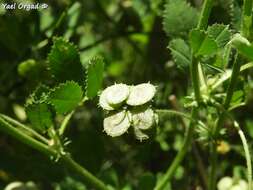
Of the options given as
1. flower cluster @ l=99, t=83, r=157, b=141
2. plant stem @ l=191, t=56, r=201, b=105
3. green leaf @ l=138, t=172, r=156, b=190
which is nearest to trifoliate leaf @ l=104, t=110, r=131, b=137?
flower cluster @ l=99, t=83, r=157, b=141

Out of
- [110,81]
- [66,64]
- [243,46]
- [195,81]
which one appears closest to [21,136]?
[66,64]

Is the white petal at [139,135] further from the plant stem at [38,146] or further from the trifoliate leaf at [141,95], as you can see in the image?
the plant stem at [38,146]

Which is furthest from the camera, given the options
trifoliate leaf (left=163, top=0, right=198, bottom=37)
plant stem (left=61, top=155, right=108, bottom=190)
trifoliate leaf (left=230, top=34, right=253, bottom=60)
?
trifoliate leaf (left=163, top=0, right=198, bottom=37)

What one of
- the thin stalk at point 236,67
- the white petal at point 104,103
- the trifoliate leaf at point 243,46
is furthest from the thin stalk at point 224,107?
the white petal at point 104,103

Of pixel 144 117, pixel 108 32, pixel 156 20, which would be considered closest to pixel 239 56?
pixel 144 117

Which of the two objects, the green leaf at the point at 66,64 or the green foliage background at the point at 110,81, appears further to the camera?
the green foliage background at the point at 110,81

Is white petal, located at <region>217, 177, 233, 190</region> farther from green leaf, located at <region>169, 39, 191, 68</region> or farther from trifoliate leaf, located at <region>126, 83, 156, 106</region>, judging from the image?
trifoliate leaf, located at <region>126, 83, 156, 106</region>

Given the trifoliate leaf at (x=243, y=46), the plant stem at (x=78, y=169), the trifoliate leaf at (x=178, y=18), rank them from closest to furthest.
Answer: the trifoliate leaf at (x=243, y=46) → the plant stem at (x=78, y=169) → the trifoliate leaf at (x=178, y=18)
